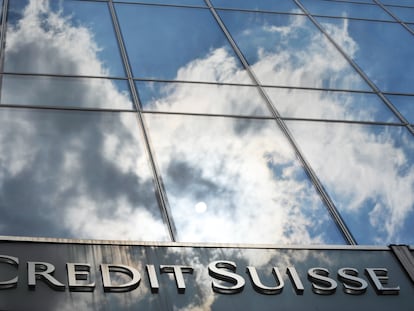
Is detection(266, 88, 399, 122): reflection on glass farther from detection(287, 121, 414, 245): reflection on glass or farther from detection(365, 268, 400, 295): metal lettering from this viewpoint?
detection(365, 268, 400, 295): metal lettering

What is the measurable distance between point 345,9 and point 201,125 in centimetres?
703

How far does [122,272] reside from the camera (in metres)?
6.43

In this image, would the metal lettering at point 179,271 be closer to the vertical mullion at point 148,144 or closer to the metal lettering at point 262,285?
the metal lettering at point 262,285

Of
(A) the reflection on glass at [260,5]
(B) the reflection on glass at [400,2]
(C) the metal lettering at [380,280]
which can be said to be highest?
(B) the reflection on glass at [400,2]

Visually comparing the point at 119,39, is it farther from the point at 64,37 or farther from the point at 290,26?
the point at 290,26

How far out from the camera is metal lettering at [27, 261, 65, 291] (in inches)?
239

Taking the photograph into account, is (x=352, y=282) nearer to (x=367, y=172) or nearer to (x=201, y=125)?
(x=367, y=172)

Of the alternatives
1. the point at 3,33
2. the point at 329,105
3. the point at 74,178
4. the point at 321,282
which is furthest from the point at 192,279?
the point at 3,33

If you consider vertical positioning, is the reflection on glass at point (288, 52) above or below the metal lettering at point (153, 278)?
above

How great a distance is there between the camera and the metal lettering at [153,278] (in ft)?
20.8

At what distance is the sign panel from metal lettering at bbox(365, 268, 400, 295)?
0.4 inches

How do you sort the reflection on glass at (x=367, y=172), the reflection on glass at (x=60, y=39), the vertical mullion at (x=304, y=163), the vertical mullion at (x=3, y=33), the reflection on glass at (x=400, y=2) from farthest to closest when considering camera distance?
the reflection on glass at (x=400, y=2)
the reflection on glass at (x=60, y=39)
the vertical mullion at (x=3, y=33)
the reflection on glass at (x=367, y=172)
the vertical mullion at (x=304, y=163)

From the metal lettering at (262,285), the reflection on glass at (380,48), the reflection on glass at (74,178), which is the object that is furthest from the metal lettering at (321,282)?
the reflection on glass at (380,48)

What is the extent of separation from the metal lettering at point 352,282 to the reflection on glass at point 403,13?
979 cm
